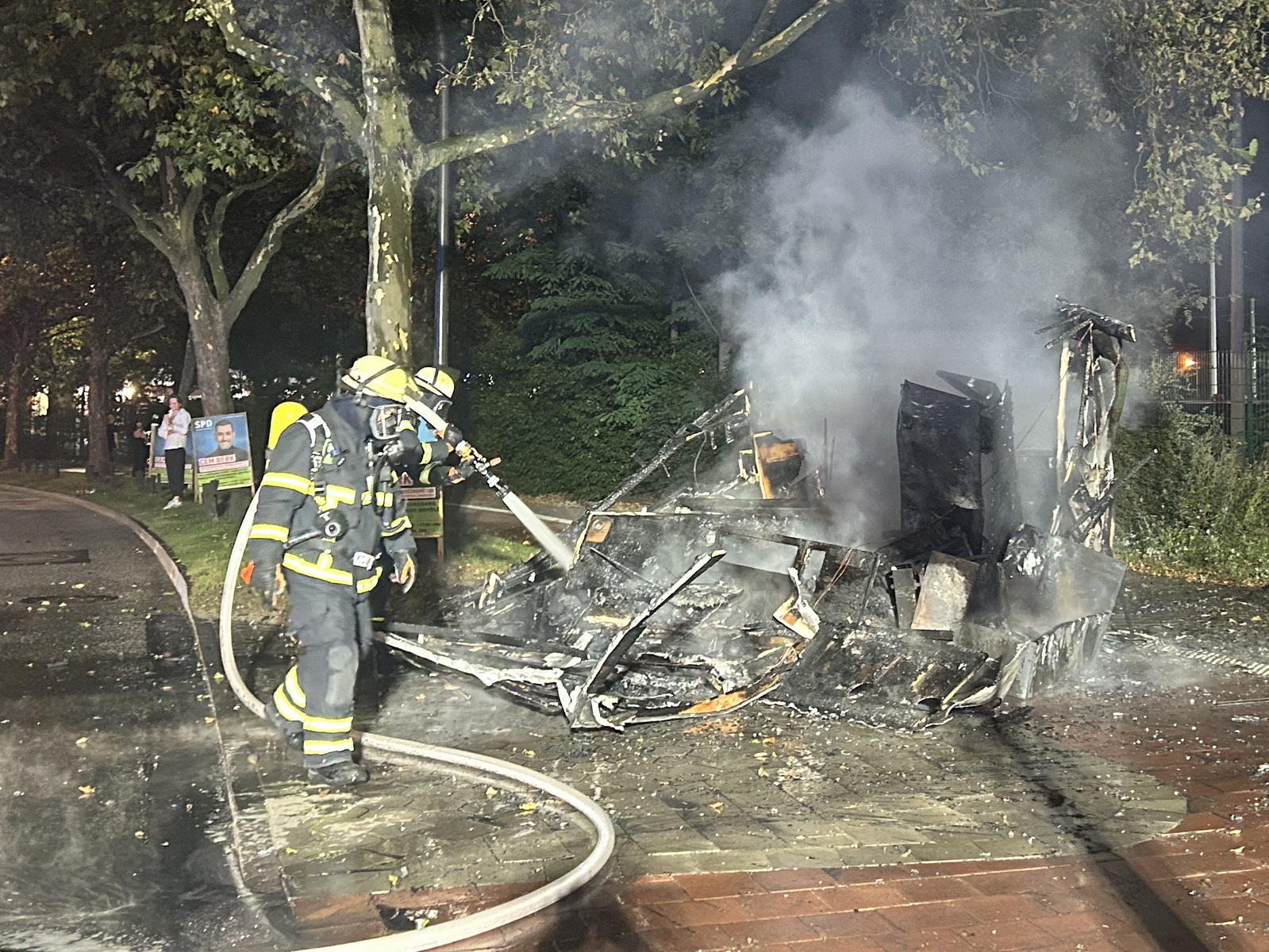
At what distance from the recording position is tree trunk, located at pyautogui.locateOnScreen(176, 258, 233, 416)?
15.5 meters

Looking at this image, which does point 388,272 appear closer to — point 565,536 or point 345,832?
point 565,536

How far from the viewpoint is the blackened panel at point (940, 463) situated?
6965 mm

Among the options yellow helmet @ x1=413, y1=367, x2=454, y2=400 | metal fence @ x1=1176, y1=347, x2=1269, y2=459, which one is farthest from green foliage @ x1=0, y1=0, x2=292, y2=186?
metal fence @ x1=1176, y1=347, x2=1269, y2=459

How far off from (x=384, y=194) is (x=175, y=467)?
1007cm

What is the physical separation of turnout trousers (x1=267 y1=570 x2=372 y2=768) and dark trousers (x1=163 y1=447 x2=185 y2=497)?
1345 centimetres

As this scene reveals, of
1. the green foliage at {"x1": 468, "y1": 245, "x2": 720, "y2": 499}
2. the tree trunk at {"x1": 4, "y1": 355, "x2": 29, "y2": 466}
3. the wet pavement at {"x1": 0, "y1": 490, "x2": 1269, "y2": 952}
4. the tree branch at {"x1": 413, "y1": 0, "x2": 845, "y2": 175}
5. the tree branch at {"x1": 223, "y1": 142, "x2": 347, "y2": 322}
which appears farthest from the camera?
the tree trunk at {"x1": 4, "y1": 355, "x2": 29, "y2": 466}

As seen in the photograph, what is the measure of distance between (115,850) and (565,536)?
4.01m

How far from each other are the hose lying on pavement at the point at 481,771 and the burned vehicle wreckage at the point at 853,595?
75cm

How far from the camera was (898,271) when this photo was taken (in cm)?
1150

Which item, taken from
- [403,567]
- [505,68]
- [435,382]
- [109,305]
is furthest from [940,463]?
[109,305]

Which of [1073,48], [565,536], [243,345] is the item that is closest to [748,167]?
[1073,48]

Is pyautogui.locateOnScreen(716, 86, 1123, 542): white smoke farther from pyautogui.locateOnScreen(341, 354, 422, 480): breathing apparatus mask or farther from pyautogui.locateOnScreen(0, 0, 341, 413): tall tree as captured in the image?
pyautogui.locateOnScreen(0, 0, 341, 413): tall tree

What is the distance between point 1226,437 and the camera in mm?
12156

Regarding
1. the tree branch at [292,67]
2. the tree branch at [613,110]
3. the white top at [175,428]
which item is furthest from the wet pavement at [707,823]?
the white top at [175,428]
